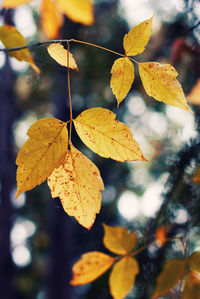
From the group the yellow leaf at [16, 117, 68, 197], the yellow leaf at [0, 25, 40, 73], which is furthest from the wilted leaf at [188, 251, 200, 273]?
the yellow leaf at [0, 25, 40, 73]

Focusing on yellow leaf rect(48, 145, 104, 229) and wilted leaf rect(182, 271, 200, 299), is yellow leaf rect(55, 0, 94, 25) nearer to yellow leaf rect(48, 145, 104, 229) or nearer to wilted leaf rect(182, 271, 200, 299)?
yellow leaf rect(48, 145, 104, 229)

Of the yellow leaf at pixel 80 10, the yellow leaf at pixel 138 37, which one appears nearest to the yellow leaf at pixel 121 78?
the yellow leaf at pixel 138 37

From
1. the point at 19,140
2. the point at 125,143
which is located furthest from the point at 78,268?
the point at 19,140

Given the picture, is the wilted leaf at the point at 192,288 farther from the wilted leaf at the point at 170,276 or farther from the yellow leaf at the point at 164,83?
the yellow leaf at the point at 164,83

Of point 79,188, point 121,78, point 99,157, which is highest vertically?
point 121,78

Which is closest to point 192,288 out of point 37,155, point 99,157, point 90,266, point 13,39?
point 90,266

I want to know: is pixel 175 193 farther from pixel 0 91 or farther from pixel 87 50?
pixel 0 91

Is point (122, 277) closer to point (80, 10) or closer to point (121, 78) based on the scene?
point (121, 78)
